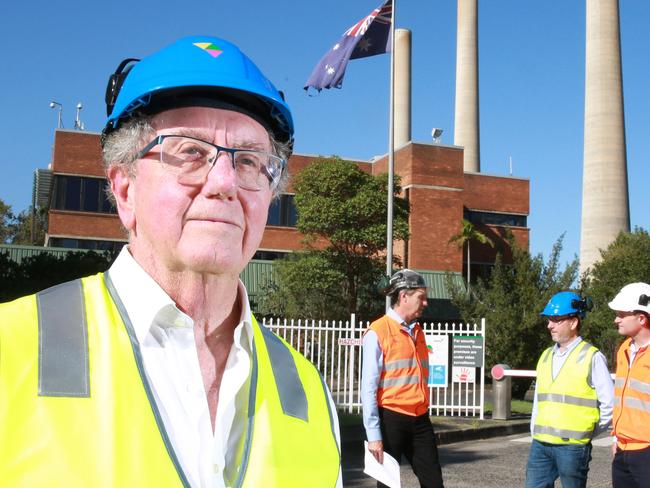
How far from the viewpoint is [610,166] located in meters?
39.8

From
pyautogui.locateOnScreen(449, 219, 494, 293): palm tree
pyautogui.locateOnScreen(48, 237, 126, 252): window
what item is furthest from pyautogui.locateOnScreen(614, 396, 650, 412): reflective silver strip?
pyautogui.locateOnScreen(449, 219, 494, 293): palm tree

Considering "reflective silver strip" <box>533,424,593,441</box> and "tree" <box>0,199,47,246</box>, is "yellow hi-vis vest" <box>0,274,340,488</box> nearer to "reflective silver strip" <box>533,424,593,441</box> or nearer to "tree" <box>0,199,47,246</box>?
"reflective silver strip" <box>533,424,593,441</box>

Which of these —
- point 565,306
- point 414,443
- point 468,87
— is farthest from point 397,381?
point 468,87

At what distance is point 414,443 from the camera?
6.33 m

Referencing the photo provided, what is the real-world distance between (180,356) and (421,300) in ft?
17.0

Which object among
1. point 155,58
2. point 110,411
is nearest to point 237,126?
point 155,58

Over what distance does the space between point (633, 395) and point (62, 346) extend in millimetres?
5330

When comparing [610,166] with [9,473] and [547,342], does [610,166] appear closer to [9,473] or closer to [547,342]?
[547,342]

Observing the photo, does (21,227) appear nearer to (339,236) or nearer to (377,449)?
(339,236)

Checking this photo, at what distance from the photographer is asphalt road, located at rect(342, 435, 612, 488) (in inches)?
365

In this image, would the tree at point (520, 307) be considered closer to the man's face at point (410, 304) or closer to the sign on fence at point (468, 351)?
the sign on fence at point (468, 351)

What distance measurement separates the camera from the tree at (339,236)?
28408 millimetres

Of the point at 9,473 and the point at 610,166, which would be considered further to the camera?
the point at 610,166

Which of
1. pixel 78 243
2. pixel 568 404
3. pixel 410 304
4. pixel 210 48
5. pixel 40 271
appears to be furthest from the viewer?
pixel 78 243
